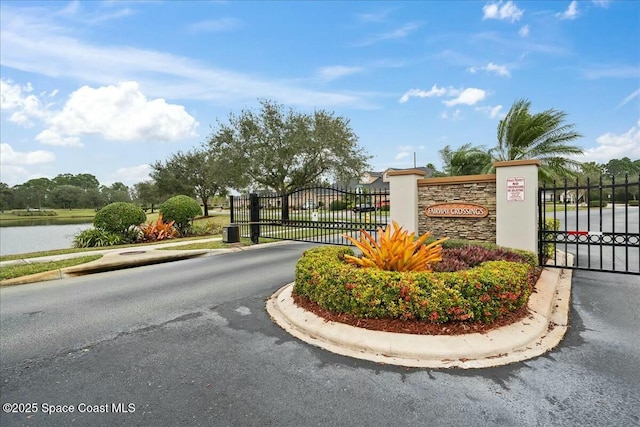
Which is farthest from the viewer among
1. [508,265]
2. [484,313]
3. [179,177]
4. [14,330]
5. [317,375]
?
[179,177]

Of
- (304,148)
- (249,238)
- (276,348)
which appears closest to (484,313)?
(276,348)

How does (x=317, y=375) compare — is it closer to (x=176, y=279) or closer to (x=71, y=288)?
(x=176, y=279)

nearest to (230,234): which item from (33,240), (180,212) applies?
(180,212)

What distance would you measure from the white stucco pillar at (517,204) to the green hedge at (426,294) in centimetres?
265

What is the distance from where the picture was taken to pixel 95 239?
45.6 ft

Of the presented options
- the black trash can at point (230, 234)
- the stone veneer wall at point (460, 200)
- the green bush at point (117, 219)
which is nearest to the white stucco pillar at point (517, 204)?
the stone veneer wall at point (460, 200)

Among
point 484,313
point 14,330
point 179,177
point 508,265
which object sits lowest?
point 14,330

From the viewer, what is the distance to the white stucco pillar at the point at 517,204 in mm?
6699

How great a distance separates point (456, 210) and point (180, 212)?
13067mm

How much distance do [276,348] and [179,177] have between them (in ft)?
113

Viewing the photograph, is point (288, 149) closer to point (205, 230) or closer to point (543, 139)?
point (205, 230)

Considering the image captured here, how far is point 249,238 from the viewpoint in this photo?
13.8 meters

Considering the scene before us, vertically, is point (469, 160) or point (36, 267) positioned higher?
point (469, 160)

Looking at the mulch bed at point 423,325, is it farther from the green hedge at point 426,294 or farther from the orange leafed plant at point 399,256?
the orange leafed plant at point 399,256
